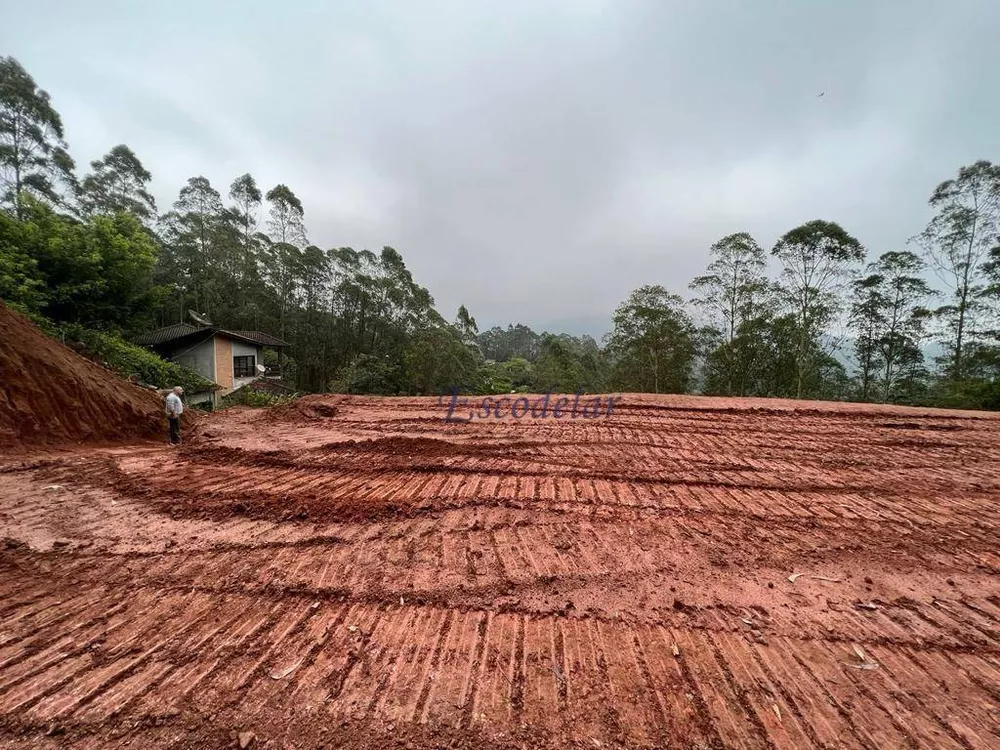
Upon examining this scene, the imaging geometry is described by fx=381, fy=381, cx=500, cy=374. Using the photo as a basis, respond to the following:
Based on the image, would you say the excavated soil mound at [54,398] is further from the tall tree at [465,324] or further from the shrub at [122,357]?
the tall tree at [465,324]

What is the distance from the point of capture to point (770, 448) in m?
6.62

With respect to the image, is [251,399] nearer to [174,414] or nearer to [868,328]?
[174,414]

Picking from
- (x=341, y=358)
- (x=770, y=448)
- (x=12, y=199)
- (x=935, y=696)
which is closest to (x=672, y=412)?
(x=770, y=448)

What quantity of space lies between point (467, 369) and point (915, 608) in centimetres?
2037

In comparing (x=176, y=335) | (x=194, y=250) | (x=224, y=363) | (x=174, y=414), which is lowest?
(x=174, y=414)

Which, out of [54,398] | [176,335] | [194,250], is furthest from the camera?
[194,250]

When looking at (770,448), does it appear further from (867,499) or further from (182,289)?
(182,289)

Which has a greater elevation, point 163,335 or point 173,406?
point 163,335

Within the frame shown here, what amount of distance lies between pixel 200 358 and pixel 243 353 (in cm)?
190

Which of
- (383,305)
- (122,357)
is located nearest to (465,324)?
(383,305)

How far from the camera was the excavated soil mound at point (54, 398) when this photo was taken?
18.7 ft

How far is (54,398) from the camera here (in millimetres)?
6156

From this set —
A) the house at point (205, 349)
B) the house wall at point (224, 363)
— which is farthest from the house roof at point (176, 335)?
the house wall at point (224, 363)

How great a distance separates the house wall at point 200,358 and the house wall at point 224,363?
16 centimetres
